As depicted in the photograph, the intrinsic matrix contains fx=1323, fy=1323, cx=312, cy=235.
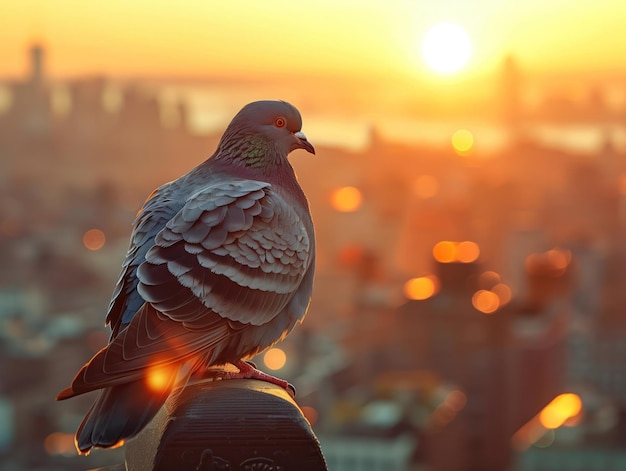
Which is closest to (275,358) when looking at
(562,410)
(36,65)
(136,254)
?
(562,410)

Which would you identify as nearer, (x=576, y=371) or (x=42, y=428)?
(x=42, y=428)

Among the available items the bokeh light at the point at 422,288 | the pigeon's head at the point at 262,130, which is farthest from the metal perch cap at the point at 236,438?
the bokeh light at the point at 422,288

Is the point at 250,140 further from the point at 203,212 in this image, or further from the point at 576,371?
the point at 576,371

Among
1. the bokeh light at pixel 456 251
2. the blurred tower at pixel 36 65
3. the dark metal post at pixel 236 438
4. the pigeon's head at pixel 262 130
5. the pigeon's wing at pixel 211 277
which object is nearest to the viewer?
the dark metal post at pixel 236 438

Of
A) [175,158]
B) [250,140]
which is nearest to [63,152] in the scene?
[175,158]

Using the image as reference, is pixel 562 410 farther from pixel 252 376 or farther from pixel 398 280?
pixel 252 376

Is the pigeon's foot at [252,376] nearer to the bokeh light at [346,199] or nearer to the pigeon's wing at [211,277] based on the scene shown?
the pigeon's wing at [211,277]
